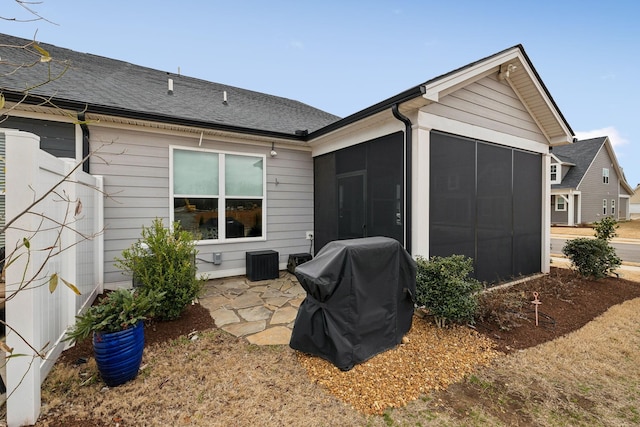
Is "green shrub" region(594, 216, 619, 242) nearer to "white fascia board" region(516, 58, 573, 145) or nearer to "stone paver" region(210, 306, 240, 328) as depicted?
"white fascia board" region(516, 58, 573, 145)

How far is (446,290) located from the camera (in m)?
3.35

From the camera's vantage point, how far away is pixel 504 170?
533 centimetres

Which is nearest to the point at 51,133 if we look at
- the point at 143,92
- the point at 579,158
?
the point at 143,92

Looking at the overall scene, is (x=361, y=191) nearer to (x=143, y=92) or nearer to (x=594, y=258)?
(x=594, y=258)

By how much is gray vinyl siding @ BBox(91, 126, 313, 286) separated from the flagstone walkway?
74cm

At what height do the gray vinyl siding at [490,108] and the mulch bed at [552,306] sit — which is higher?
the gray vinyl siding at [490,108]

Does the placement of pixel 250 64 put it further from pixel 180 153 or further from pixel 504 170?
pixel 504 170

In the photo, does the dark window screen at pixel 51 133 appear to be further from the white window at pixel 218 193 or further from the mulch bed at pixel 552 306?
the mulch bed at pixel 552 306

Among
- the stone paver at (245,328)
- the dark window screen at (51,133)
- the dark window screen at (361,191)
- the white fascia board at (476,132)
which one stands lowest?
the stone paver at (245,328)

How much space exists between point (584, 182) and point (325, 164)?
22.2m

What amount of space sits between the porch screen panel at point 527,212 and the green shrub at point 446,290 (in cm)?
298

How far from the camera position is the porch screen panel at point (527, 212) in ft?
18.3

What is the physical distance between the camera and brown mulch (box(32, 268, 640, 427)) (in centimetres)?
241

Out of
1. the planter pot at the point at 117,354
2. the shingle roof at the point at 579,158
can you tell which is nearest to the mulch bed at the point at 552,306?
the planter pot at the point at 117,354
